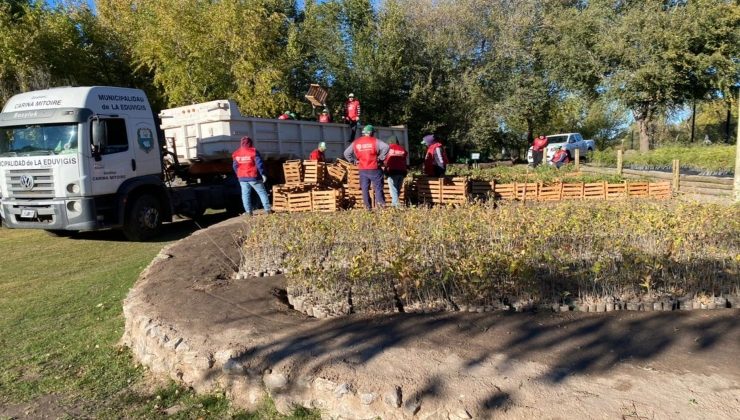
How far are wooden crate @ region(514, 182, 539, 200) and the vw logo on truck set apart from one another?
10.2 metres

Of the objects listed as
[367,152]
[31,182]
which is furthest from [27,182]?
[367,152]

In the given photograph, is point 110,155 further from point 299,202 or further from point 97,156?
point 299,202

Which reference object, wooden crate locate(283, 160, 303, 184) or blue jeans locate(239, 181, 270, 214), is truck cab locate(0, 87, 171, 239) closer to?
blue jeans locate(239, 181, 270, 214)

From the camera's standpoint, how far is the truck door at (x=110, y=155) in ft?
31.3

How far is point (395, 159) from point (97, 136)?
5.83 m

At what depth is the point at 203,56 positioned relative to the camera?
62.0 ft

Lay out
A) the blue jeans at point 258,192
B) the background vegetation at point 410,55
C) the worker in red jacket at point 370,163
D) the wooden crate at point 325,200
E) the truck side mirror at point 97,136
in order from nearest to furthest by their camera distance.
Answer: the worker in red jacket at point 370,163 < the truck side mirror at point 97,136 < the wooden crate at point 325,200 < the blue jeans at point 258,192 < the background vegetation at point 410,55

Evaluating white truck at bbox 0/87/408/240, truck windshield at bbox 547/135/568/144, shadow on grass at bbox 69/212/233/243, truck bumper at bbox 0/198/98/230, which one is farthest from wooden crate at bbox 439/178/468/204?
truck windshield at bbox 547/135/568/144

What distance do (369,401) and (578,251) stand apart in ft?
A: 11.5

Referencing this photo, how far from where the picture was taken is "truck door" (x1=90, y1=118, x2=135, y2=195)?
953 cm

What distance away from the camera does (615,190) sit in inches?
449

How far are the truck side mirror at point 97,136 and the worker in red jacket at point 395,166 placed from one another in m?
5.59

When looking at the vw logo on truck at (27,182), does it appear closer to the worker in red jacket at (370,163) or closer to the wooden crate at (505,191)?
the worker in red jacket at (370,163)

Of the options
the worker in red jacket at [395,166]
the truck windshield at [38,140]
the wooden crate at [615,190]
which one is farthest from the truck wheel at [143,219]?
the wooden crate at [615,190]
